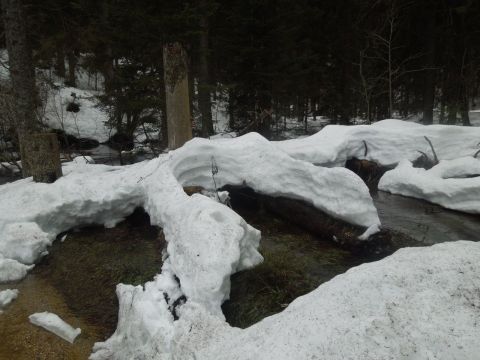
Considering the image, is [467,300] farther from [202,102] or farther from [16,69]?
[202,102]

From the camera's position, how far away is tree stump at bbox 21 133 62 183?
6.32 meters

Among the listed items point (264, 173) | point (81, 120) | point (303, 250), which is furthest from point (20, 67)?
point (81, 120)

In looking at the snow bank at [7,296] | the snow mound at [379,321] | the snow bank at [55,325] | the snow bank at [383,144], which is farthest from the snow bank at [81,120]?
the snow mound at [379,321]

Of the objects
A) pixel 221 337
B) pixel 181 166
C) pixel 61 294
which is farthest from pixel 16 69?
pixel 221 337

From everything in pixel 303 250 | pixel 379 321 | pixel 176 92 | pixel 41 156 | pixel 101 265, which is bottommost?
pixel 101 265

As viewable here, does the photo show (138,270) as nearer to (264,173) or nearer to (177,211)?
(177,211)

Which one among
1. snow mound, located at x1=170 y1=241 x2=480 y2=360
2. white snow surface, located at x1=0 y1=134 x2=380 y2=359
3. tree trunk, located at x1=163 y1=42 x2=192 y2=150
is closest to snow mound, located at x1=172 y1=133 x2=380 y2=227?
white snow surface, located at x1=0 y1=134 x2=380 y2=359

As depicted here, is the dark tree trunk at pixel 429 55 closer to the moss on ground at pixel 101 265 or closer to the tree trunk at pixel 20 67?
the moss on ground at pixel 101 265

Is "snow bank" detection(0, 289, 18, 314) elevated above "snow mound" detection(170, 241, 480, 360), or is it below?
below

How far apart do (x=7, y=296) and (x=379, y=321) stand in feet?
14.3

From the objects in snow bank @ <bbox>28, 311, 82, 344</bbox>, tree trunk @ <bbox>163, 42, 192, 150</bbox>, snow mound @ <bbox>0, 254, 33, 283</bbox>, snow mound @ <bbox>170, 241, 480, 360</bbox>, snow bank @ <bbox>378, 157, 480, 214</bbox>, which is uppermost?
tree trunk @ <bbox>163, 42, 192, 150</bbox>

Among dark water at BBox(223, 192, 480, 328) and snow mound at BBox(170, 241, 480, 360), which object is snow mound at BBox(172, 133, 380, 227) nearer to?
dark water at BBox(223, 192, 480, 328)

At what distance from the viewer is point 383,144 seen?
28.0 ft

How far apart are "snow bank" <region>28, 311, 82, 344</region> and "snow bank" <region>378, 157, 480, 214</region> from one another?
257 inches
